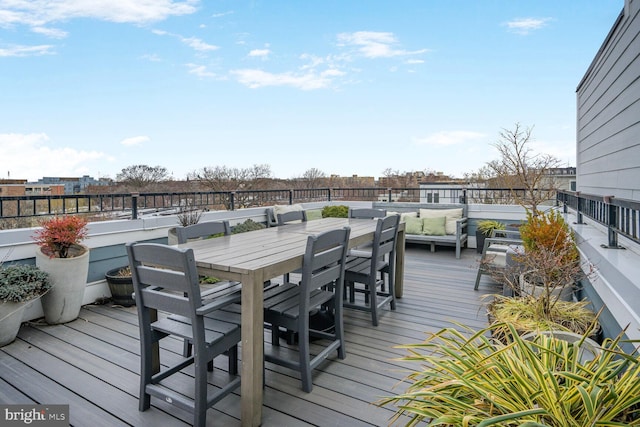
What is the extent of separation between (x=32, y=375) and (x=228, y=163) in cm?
772

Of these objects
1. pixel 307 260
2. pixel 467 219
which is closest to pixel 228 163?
pixel 467 219

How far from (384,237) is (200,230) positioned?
1528 mm

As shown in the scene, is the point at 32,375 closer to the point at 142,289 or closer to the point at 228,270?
the point at 142,289

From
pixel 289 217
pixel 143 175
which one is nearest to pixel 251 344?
pixel 289 217

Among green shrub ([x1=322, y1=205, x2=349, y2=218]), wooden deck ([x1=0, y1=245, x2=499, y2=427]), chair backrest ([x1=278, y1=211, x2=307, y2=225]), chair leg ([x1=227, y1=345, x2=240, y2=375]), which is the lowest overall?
wooden deck ([x1=0, y1=245, x2=499, y2=427])

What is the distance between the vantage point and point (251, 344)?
187 centimetres

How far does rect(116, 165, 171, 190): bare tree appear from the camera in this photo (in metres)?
9.10

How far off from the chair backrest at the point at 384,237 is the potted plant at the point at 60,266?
258 centimetres

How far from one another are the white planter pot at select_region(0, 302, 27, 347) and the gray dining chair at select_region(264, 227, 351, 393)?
1.98 meters

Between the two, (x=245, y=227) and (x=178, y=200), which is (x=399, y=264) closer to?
(x=245, y=227)

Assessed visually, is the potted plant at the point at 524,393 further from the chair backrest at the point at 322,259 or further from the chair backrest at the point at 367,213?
the chair backrest at the point at 367,213

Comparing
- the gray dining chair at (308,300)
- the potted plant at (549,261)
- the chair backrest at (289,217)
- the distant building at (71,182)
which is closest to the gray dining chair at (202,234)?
the gray dining chair at (308,300)

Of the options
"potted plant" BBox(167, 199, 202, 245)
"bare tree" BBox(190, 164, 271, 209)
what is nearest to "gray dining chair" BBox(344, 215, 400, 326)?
"potted plant" BBox(167, 199, 202, 245)

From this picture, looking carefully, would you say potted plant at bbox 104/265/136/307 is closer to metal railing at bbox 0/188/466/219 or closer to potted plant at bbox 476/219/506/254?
metal railing at bbox 0/188/466/219
